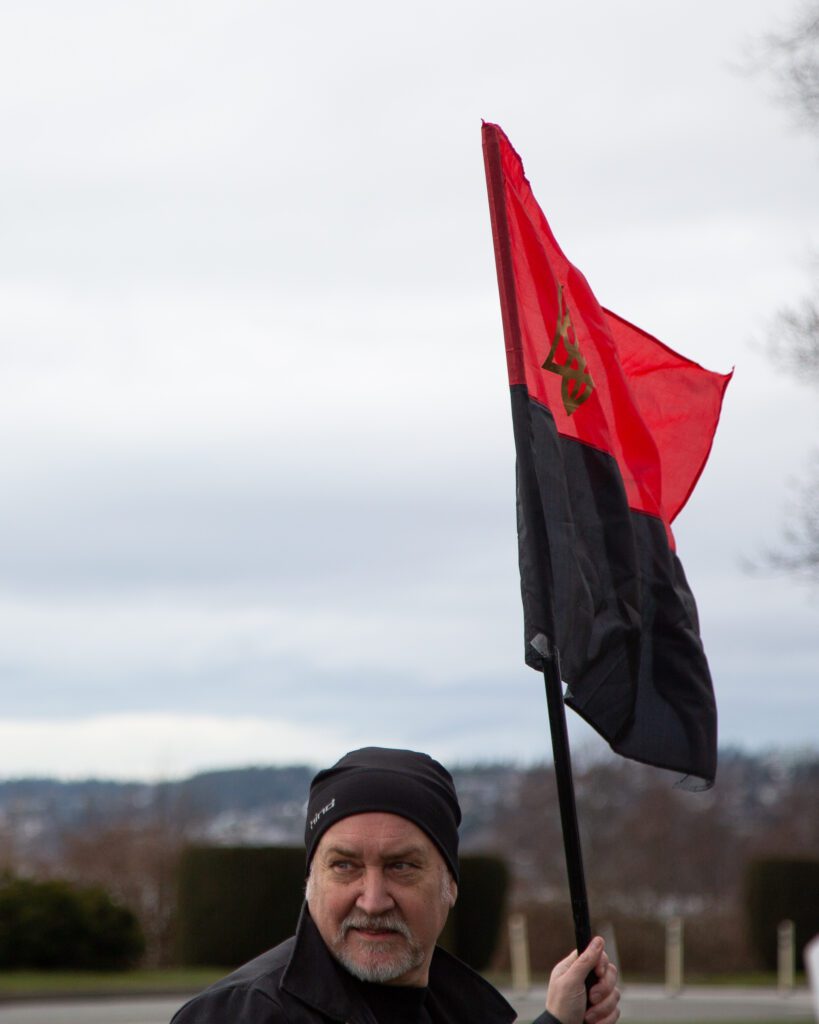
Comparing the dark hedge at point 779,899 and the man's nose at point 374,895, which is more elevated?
the dark hedge at point 779,899

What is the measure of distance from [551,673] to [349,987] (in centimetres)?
92

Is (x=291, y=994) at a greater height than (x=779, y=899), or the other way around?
(x=779, y=899)

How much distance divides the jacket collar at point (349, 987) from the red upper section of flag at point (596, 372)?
139 centimetres

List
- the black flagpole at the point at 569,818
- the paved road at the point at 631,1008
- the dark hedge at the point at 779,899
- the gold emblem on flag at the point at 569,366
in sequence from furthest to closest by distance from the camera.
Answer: the dark hedge at the point at 779,899 < the paved road at the point at 631,1008 < the gold emblem on flag at the point at 569,366 < the black flagpole at the point at 569,818

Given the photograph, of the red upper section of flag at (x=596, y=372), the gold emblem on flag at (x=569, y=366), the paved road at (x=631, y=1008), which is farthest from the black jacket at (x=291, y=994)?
the paved road at (x=631, y=1008)

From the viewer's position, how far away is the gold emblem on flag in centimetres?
444

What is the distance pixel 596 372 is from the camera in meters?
4.72

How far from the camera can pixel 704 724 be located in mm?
4398

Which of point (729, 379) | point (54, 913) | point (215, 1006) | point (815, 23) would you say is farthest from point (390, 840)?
point (54, 913)

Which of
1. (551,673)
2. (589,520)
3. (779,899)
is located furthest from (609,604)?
(779,899)

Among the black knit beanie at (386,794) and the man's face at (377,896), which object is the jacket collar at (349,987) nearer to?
the man's face at (377,896)

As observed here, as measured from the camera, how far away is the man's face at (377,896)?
3.35m

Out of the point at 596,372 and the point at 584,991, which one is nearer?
the point at 584,991

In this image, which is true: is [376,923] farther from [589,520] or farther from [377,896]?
[589,520]
